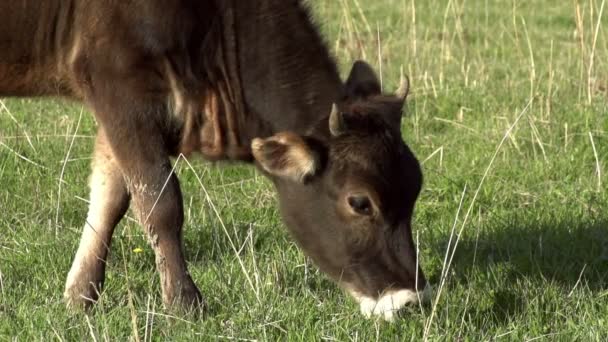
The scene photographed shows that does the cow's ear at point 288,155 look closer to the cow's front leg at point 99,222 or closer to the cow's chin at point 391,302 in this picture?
the cow's chin at point 391,302

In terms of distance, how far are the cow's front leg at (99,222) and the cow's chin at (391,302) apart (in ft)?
4.11

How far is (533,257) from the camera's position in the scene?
599 cm

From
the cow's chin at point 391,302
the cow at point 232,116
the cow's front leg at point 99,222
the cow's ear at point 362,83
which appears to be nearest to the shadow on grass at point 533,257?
the cow's chin at point 391,302

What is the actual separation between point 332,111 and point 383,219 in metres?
0.52

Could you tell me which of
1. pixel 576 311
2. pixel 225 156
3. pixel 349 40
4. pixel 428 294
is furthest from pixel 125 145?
pixel 349 40

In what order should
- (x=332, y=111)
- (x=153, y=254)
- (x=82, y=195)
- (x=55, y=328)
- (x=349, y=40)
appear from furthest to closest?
1. (x=349, y=40)
2. (x=82, y=195)
3. (x=153, y=254)
4. (x=332, y=111)
5. (x=55, y=328)

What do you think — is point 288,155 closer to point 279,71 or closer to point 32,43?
point 279,71

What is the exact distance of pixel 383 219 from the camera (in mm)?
5027

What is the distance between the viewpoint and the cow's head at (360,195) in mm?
4992

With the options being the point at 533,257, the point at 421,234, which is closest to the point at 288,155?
the point at 421,234

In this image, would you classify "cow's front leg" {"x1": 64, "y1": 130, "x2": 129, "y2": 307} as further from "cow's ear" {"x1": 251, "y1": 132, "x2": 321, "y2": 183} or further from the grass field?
"cow's ear" {"x1": 251, "y1": 132, "x2": 321, "y2": 183}

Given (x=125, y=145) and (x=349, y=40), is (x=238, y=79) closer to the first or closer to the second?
(x=125, y=145)

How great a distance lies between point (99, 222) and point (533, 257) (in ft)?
7.22

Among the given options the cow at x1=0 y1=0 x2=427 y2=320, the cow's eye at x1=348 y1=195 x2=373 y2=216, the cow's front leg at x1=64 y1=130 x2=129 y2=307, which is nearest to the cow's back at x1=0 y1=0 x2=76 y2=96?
the cow at x1=0 y1=0 x2=427 y2=320
